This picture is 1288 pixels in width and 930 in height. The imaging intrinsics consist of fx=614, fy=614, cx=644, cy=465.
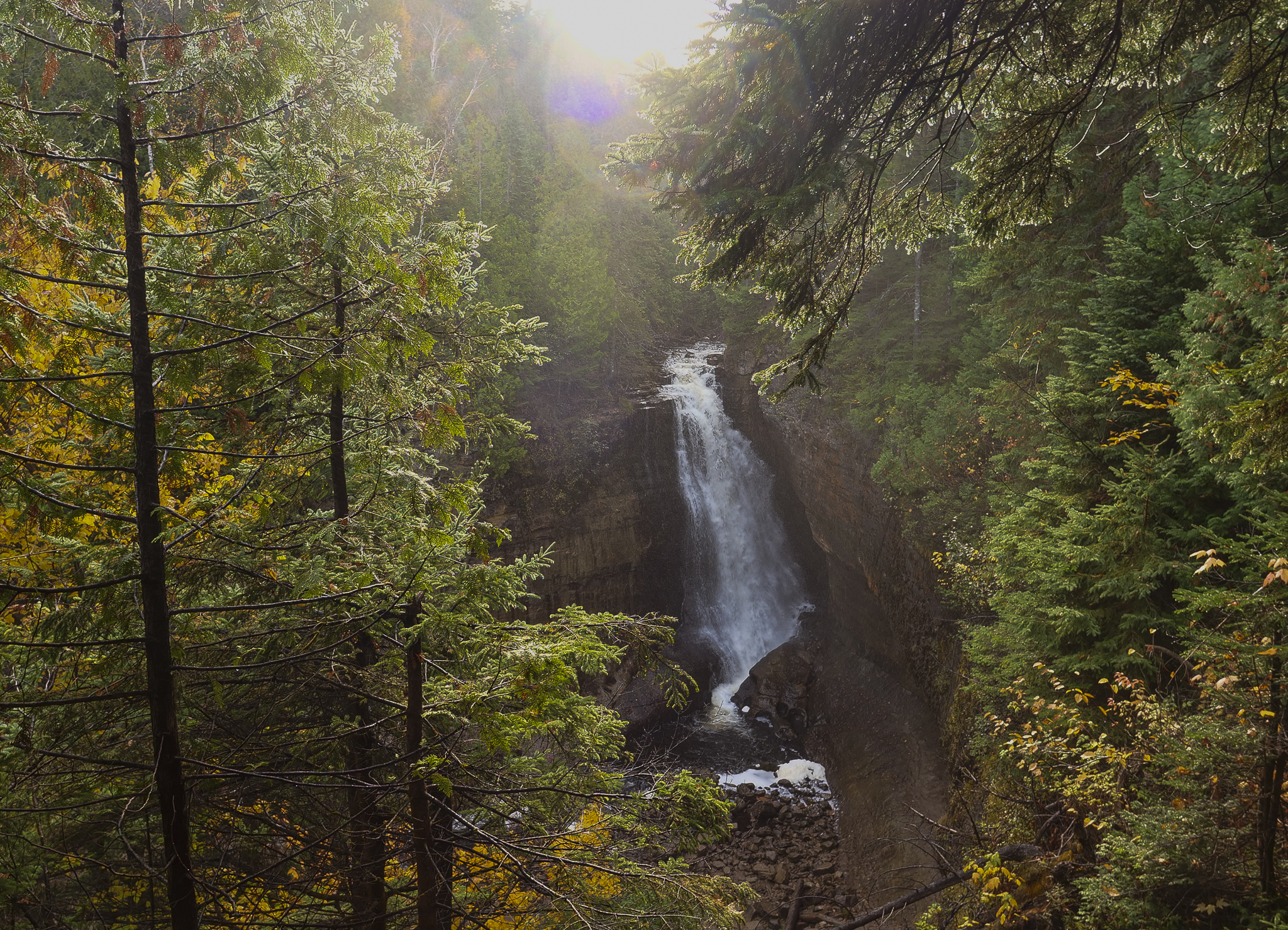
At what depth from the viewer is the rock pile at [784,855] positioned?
11.8 m

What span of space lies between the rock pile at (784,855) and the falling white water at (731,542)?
23.3 feet

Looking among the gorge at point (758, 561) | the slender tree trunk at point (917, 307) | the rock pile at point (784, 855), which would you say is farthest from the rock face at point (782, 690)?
the slender tree trunk at point (917, 307)

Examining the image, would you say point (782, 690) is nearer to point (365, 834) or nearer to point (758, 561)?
point (758, 561)

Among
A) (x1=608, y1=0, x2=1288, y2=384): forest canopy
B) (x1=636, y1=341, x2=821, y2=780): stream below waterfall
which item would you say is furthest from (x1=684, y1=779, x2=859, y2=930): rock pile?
(x1=608, y1=0, x2=1288, y2=384): forest canopy

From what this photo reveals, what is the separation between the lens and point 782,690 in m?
19.5

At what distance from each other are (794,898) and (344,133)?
13.8 m

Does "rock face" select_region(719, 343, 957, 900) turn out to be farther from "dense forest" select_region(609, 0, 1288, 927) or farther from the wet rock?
the wet rock

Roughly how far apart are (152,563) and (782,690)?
18932mm

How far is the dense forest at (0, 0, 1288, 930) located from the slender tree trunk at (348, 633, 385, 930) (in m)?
0.06

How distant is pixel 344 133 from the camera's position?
Result: 4.04 m

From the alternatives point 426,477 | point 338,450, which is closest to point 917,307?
point 338,450

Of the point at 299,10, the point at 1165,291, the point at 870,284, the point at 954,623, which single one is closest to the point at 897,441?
the point at 954,623

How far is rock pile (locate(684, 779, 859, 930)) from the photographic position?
11.8 meters

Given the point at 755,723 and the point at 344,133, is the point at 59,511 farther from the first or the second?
the point at 755,723
